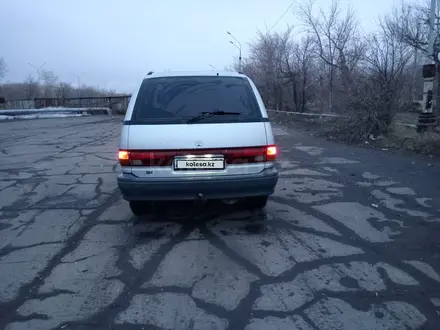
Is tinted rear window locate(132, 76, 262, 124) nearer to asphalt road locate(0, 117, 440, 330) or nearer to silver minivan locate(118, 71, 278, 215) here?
silver minivan locate(118, 71, 278, 215)

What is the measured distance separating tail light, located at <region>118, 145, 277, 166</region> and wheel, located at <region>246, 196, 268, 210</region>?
903mm

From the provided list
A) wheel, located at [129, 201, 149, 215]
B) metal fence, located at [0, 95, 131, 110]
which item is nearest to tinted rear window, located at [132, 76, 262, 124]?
wheel, located at [129, 201, 149, 215]

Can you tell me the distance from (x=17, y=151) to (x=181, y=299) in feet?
33.8

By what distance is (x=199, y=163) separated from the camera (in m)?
3.91

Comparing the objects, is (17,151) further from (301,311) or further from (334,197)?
(301,311)

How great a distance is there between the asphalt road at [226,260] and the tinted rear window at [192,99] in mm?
1341

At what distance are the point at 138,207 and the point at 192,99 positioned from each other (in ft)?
5.08

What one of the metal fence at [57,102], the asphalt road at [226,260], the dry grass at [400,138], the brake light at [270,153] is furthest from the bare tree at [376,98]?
the metal fence at [57,102]

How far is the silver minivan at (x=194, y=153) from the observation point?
3877 millimetres

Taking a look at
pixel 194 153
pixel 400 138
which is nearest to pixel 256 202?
pixel 194 153

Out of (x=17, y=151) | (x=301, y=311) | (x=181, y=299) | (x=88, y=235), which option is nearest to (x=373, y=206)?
(x=301, y=311)

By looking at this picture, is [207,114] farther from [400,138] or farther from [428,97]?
[428,97]

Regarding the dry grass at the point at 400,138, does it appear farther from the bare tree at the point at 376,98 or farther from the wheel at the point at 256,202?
the wheel at the point at 256,202

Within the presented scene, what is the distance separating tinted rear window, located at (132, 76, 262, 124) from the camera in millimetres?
4090
